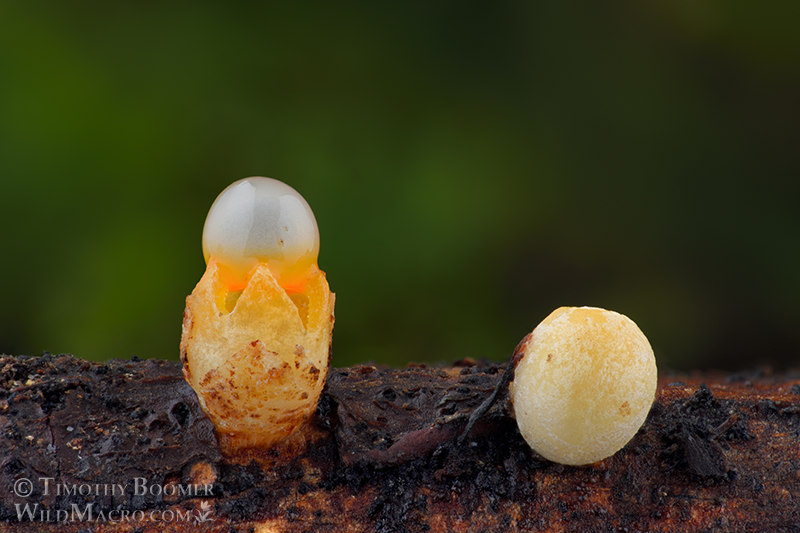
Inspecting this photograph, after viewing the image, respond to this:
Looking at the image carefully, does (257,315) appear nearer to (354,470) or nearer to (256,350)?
(256,350)

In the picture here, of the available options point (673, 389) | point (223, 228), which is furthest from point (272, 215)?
point (673, 389)

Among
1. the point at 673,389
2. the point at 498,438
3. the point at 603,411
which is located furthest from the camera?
the point at 673,389

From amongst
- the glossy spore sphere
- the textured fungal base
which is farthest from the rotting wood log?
the glossy spore sphere

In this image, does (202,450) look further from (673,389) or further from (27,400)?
(673,389)

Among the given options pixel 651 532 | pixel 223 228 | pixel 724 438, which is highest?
pixel 223 228

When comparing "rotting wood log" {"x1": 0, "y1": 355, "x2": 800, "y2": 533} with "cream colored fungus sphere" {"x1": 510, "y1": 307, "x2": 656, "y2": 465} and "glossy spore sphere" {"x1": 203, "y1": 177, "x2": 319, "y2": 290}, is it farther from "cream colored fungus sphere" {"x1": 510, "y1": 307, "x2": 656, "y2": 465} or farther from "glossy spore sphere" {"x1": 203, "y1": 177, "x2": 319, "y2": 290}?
"glossy spore sphere" {"x1": 203, "y1": 177, "x2": 319, "y2": 290}

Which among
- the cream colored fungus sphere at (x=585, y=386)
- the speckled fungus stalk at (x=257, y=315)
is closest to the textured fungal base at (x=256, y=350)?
the speckled fungus stalk at (x=257, y=315)

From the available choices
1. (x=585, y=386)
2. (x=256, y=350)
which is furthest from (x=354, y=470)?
(x=585, y=386)
